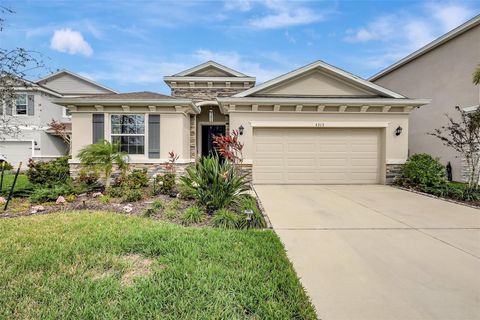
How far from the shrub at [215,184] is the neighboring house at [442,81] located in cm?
1161

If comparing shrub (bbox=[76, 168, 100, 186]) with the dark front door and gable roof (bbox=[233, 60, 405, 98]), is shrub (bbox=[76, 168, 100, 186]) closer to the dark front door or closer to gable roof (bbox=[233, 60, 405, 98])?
the dark front door

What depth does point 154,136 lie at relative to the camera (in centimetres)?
1041

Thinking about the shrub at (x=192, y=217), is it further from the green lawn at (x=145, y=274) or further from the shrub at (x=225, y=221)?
the green lawn at (x=145, y=274)

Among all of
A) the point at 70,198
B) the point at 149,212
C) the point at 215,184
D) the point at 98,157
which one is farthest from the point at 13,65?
the point at 215,184

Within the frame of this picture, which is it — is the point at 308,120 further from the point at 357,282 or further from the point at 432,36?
the point at 432,36

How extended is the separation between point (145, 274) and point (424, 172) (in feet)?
32.8

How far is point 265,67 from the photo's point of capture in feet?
61.9

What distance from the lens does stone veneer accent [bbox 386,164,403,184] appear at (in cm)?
1055

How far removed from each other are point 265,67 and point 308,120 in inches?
386

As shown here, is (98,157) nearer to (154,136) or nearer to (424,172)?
(154,136)

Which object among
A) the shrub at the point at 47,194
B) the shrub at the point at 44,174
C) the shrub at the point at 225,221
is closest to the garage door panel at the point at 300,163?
the shrub at the point at 225,221

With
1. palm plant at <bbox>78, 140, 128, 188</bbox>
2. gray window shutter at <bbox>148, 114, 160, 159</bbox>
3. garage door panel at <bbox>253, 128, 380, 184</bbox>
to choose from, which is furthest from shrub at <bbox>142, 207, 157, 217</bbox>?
garage door panel at <bbox>253, 128, 380, 184</bbox>

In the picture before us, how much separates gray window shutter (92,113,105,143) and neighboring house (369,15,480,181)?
15490mm

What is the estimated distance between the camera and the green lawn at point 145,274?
2.39 m
